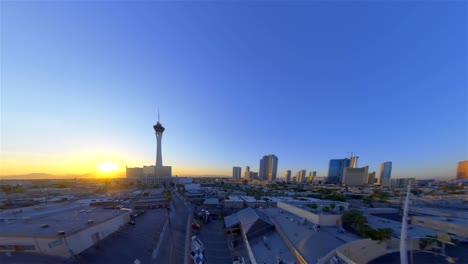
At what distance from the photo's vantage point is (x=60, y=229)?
10.8 meters

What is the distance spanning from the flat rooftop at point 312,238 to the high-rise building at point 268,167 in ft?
360

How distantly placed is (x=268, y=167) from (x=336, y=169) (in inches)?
1658

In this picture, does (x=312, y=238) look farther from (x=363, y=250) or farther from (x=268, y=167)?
(x=268, y=167)

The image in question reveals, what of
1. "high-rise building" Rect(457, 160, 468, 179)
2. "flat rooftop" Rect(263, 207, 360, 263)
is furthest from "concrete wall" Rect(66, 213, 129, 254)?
"high-rise building" Rect(457, 160, 468, 179)

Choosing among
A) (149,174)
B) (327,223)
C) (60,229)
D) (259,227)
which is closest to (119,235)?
(60,229)

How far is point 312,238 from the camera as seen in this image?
13008mm

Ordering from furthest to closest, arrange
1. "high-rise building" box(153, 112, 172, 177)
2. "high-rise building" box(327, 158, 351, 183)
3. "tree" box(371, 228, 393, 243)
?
1. "high-rise building" box(327, 158, 351, 183)
2. "high-rise building" box(153, 112, 172, 177)
3. "tree" box(371, 228, 393, 243)

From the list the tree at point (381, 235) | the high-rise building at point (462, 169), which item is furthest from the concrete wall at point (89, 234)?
the high-rise building at point (462, 169)

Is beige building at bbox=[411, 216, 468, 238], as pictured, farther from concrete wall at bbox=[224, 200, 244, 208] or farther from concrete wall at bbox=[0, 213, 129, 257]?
concrete wall at bbox=[0, 213, 129, 257]

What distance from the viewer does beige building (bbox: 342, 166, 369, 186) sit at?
91688mm

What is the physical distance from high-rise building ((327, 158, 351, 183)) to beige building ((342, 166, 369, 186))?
14174mm

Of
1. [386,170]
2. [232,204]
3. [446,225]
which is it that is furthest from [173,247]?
[386,170]

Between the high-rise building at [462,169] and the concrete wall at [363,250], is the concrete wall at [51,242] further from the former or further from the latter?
the high-rise building at [462,169]

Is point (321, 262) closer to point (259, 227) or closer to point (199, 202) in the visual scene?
point (259, 227)
